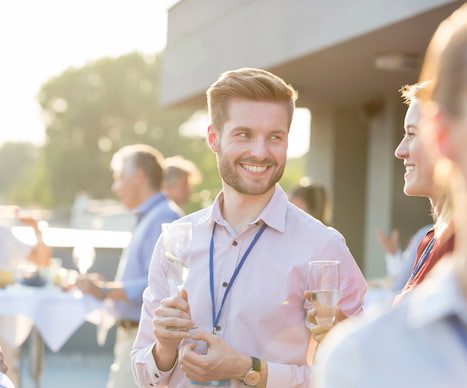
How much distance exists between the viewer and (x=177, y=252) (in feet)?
6.84

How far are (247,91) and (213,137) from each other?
228 mm

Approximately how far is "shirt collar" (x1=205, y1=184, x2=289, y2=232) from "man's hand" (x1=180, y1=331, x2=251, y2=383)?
434 mm

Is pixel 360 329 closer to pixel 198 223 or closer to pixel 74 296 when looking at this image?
pixel 198 223

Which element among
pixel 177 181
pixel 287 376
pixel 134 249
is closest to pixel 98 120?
pixel 177 181

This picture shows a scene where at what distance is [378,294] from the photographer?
19.1 feet

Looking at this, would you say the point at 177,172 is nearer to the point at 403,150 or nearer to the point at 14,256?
the point at 14,256

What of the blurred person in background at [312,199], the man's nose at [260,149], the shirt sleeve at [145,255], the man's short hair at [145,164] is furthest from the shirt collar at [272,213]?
the blurred person in background at [312,199]

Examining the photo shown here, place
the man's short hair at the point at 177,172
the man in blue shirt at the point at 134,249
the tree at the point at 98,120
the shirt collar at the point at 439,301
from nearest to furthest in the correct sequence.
Answer: the shirt collar at the point at 439,301
the man in blue shirt at the point at 134,249
the man's short hair at the point at 177,172
the tree at the point at 98,120

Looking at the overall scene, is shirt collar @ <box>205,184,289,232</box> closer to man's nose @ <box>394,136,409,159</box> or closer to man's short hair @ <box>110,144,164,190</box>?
man's nose @ <box>394,136,409,159</box>

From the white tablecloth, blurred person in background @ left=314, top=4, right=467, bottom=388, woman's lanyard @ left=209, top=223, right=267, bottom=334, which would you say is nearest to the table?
the white tablecloth

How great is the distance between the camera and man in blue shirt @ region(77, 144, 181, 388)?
14.9ft

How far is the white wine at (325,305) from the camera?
1.86m

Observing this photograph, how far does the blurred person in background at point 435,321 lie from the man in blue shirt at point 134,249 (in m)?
3.67

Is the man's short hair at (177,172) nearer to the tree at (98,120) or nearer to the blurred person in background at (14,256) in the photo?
the blurred person in background at (14,256)
